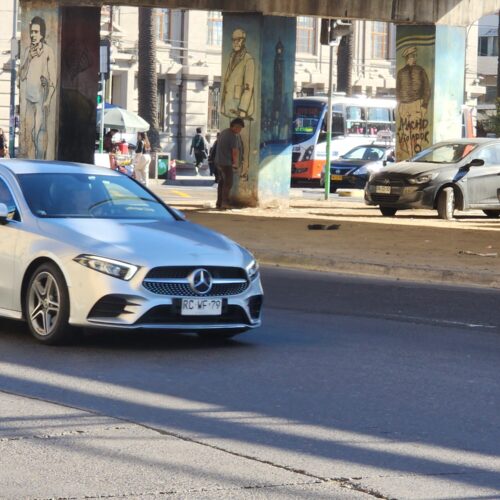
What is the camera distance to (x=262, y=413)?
27.9 feet

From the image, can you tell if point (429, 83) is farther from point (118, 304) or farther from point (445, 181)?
point (118, 304)

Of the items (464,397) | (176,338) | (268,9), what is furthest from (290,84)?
(464,397)

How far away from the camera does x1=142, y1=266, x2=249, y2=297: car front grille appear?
10.7 meters

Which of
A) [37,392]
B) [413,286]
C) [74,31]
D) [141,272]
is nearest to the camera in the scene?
[37,392]

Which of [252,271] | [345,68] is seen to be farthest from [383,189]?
[345,68]

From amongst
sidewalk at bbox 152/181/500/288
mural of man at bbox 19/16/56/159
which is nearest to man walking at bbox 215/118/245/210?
sidewalk at bbox 152/181/500/288

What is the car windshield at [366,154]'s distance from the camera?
4591 cm

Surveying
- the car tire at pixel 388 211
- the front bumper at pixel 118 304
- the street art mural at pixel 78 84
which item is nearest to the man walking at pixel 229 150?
the street art mural at pixel 78 84

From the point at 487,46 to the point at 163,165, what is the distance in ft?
175

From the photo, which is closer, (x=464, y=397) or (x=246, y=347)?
(x=464, y=397)

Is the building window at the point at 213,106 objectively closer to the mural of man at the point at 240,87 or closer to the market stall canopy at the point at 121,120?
the market stall canopy at the point at 121,120

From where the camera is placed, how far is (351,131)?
174ft

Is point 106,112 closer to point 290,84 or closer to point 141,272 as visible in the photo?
point 290,84

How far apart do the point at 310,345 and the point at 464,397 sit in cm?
234
